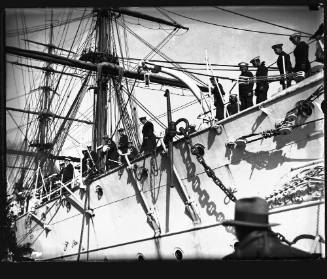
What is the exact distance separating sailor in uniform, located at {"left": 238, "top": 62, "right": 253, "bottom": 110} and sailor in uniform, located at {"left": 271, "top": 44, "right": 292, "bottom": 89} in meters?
0.60

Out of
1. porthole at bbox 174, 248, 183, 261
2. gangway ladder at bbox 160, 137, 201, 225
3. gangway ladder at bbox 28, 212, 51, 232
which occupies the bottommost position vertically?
porthole at bbox 174, 248, 183, 261

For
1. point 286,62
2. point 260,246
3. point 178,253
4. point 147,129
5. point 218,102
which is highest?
point 286,62

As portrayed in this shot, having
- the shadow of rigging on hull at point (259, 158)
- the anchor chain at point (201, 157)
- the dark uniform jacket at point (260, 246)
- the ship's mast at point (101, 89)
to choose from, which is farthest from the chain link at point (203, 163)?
the ship's mast at point (101, 89)

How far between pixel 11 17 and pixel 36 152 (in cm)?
936

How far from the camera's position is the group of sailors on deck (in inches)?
351

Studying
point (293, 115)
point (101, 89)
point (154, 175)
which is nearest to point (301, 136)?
point (293, 115)

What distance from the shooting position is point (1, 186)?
812 centimetres

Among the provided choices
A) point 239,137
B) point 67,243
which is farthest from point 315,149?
point 67,243

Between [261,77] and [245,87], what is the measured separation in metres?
0.47

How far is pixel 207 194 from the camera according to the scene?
32.0 ft

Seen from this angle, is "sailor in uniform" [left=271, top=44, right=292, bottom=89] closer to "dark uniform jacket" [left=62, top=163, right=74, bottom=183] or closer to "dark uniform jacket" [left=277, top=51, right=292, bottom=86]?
"dark uniform jacket" [left=277, top=51, right=292, bottom=86]

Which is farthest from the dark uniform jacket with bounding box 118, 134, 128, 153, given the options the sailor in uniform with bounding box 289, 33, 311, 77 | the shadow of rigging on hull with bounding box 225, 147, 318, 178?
the sailor in uniform with bounding box 289, 33, 311, 77

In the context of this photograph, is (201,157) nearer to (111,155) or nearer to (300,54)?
(300,54)

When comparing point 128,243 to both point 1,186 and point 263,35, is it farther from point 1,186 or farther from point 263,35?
point 263,35
